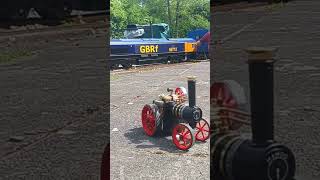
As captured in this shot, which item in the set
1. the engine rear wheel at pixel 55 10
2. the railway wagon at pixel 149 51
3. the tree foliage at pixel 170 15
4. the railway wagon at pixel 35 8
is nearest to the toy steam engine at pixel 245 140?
the railway wagon at pixel 35 8

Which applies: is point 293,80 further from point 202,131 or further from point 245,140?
point 245,140

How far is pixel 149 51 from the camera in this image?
14.1m

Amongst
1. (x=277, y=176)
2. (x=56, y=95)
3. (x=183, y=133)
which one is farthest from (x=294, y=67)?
(x=277, y=176)

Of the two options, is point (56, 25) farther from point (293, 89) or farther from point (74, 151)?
point (74, 151)

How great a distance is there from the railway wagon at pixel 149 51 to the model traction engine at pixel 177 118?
312 inches

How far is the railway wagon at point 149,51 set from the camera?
1320 centimetres

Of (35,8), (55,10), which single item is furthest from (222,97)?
(55,10)

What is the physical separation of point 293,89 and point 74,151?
4.19 m

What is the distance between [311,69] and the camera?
342 inches

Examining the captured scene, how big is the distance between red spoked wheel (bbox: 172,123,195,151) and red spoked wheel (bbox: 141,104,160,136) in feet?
1.12

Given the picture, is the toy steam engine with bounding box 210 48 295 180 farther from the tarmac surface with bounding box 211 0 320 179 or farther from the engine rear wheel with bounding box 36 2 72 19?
the engine rear wheel with bounding box 36 2 72 19

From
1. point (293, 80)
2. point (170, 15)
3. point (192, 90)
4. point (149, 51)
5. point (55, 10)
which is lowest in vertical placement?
point (293, 80)

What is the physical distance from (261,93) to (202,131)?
2.17m

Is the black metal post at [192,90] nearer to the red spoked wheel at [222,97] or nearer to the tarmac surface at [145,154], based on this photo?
the tarmac surface at [145,154]
